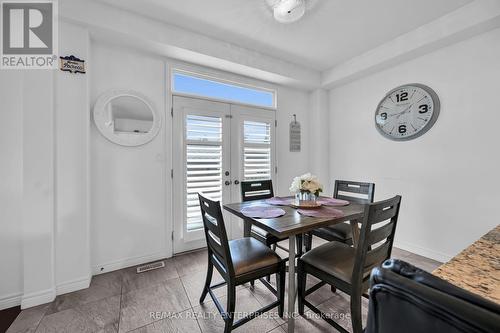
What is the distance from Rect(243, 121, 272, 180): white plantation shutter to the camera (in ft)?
10.3

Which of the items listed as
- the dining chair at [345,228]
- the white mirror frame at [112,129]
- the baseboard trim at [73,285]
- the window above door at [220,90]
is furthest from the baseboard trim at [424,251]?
the baseboard trim at [73,285]

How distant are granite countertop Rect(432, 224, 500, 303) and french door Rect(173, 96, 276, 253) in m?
2.47

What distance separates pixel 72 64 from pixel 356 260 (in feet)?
9.58

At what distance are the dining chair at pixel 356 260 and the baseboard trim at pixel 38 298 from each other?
2171mm

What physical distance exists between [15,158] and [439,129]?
4420mm

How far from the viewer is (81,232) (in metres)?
2.00

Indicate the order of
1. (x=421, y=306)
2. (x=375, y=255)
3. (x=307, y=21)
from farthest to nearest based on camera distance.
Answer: (x=307, y=21)
(x=375, y=255)
(x=421, y=306)

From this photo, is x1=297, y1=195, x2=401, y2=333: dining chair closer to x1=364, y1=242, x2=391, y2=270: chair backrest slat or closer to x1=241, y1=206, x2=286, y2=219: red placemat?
x1=364, y1=242, x2=391, y2=270: chair backrest slat

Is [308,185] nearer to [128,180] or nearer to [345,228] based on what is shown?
[345,228]

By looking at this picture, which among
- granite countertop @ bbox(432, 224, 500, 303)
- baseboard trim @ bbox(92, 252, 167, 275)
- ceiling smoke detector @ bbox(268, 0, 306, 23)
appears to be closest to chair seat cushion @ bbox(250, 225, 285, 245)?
baseboard trim @ bbox(92, 252, 167, 275)

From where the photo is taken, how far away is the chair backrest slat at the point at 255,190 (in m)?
2.36

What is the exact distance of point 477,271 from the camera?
0.63 meters

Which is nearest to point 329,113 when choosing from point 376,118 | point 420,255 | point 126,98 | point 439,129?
point 376,118

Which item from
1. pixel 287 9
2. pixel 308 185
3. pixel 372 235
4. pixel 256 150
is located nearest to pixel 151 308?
pixel 308 185
